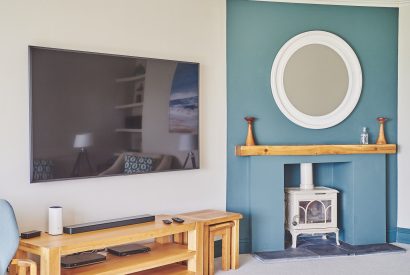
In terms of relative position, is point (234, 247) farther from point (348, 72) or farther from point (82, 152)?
point (348, 72)

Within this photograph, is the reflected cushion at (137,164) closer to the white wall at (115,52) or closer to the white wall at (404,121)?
the white wall at (115,52)

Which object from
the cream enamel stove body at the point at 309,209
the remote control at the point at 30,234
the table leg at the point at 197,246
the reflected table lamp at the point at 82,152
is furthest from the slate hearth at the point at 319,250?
the remote control at the point at 30,234

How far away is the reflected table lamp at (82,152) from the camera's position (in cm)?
336

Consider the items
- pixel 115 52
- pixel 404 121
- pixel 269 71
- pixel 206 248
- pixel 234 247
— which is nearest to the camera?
pixel 115 52

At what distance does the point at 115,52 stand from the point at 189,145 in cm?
95

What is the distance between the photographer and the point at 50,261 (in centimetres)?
278

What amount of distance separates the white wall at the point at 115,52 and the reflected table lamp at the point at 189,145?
0.50ft

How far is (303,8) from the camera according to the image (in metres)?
4.63

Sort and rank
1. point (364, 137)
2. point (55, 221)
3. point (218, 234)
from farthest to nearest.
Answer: point (364, 137)
point (218, 234)
point (55, 221)

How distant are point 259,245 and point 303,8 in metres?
2.17

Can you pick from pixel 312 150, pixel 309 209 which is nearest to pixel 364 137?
pixel 312 150

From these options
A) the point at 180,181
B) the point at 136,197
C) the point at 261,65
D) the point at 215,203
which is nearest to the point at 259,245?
the point at 215,203

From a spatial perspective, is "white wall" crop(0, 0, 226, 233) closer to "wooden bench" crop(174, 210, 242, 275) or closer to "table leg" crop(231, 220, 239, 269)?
"wooden bench" crop(174, 210, 242, 275)

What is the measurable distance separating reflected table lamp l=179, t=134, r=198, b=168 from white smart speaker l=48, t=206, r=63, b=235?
3.80 feet
